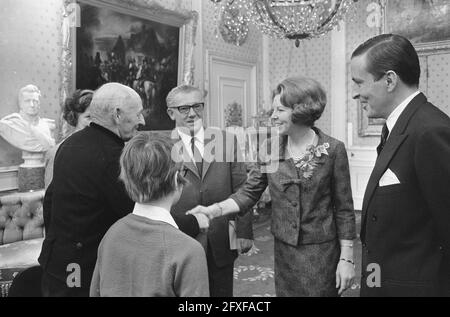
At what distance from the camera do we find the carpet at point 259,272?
3984mm

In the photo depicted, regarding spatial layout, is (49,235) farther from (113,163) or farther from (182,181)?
(182,181)

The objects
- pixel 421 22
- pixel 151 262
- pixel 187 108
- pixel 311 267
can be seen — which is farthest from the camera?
pixel 421 22

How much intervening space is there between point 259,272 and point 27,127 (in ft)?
8.93

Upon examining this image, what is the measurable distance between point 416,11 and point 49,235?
22.3ft

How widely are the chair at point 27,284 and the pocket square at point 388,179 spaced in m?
2.01

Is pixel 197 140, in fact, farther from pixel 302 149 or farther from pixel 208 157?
pixel 302 149

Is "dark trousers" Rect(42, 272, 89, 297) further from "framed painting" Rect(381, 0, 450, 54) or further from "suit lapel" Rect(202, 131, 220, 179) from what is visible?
"framed painting" Rect(381, 0, 450, 54)

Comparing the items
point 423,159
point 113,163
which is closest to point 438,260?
point 423,159

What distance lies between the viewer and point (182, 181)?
63.1 inches

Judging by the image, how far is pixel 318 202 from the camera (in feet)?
6.59

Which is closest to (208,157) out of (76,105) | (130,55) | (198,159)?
(198,159)

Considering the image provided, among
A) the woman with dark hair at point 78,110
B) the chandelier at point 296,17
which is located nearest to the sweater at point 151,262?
the woman with dark hair at point 78,110

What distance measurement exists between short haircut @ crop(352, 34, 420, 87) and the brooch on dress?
498mm

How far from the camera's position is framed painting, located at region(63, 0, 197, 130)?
4.78 m
